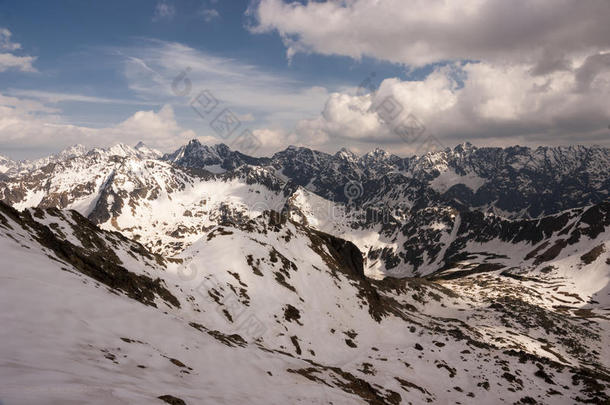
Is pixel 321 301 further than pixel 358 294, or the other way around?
pixel 358 294

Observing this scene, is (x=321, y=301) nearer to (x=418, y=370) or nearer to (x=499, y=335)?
(x=418, y=370)

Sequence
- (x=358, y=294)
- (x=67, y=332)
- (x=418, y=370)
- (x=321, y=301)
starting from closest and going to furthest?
(x=67, y=332)
(x=418, y=370)
(x=321, y=301)
(x=358, y=294)

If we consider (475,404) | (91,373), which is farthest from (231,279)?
(91,373)

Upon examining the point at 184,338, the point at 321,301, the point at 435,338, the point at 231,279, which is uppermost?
the point at 184,338

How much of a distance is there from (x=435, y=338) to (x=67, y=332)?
6591 centimetres

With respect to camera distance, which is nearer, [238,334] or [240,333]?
[238,334]

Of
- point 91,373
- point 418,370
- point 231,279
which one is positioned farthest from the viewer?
point 231,279

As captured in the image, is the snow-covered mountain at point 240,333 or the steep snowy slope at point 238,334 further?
the snow-covered mountain at point 240,333

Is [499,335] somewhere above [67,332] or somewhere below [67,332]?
below

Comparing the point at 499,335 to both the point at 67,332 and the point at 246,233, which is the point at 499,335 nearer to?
the point at 246,233

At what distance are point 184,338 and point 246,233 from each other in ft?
197

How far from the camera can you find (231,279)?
60.1 metres

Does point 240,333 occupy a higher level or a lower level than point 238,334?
lower

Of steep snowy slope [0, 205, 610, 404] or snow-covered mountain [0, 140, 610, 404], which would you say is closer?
steep snowy slope [0, 205, 610, 404]
